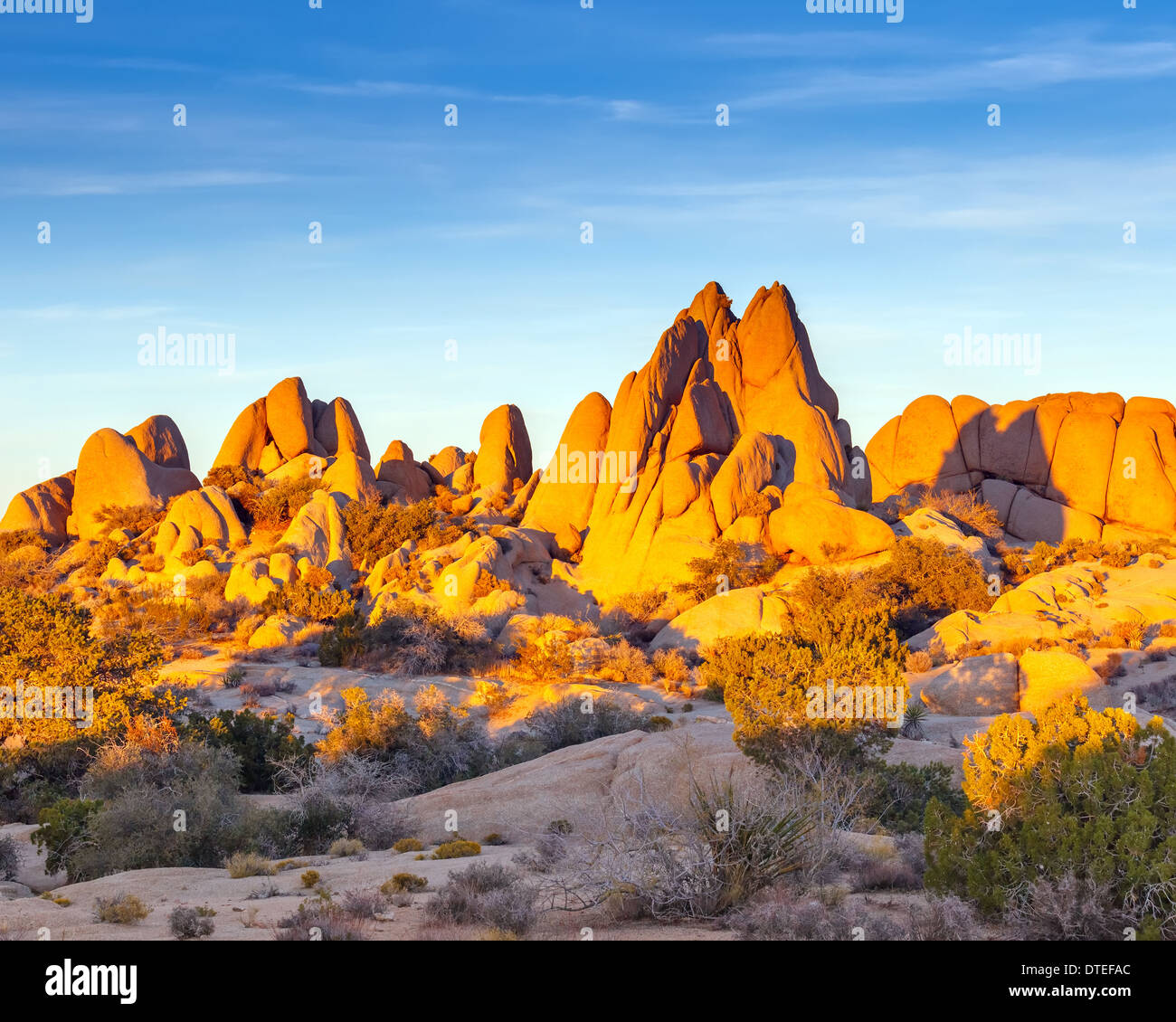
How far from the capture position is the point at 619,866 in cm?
991

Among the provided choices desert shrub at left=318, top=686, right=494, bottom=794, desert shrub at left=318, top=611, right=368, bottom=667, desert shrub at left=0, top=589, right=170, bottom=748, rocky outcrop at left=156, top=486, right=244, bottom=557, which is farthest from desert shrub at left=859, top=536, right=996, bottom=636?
rocky outcrop at left=156, top=486, right=244, bottom=557

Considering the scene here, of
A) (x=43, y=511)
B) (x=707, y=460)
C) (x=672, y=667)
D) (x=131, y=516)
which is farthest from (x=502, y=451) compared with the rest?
(x=672, y=667)

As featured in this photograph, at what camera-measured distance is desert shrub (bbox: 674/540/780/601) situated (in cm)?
3912

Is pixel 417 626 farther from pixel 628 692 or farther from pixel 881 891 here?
pixel 881 891

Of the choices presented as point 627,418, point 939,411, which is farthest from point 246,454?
point 939,411

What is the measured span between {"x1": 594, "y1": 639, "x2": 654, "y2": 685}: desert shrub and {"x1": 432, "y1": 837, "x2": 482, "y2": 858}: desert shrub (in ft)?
55.9

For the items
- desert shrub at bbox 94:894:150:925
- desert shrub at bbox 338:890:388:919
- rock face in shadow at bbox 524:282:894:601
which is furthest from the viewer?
rock face in shadow at bbox 524:282:894:601

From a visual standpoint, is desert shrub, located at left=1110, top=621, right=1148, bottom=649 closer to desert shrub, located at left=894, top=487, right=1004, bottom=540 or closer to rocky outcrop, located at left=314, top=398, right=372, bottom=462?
desert shrub, located at left=894, top=487, right=1004, bottom=540

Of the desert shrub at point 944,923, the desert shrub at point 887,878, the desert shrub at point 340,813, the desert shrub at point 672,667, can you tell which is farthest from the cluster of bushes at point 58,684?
the desert shrub at point 944,923

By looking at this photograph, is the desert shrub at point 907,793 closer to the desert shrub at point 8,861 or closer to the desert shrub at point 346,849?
the desert shrub at point 346,849

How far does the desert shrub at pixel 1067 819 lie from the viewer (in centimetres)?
867

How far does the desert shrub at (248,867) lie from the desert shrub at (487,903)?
11.7 ft

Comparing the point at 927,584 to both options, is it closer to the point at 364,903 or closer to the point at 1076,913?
the point at 1076,913
